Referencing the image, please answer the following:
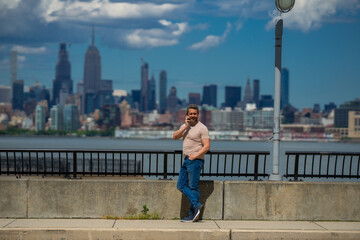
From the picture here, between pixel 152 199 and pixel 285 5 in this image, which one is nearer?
pixel 152 199

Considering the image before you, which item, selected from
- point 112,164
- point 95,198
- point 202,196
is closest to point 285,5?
point 202,196

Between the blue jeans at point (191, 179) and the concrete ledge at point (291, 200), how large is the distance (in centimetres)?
104

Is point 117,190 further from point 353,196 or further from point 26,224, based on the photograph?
point 353,196

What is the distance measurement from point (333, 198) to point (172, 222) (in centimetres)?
327

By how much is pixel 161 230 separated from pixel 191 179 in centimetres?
108

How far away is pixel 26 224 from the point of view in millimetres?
10953

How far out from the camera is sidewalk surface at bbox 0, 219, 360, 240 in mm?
10383

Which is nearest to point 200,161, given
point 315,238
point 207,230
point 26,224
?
point 207,230

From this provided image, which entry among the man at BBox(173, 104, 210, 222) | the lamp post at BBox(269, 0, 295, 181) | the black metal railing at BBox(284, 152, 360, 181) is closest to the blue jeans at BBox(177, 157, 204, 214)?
the man at BBox(173, 104, 210, 222)

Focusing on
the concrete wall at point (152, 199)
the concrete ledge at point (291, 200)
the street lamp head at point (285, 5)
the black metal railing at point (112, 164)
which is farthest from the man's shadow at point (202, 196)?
the street lamp head at point (285, 5)

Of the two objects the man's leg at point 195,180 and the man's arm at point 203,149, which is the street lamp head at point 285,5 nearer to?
the man's arm at point 203,149

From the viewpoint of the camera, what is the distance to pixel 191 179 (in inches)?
432

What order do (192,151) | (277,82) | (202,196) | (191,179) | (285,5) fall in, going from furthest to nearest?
(277,82) < (285,5) < (202,196) < (191,179) < (192,151)

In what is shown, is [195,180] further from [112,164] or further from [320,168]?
[320,168]
